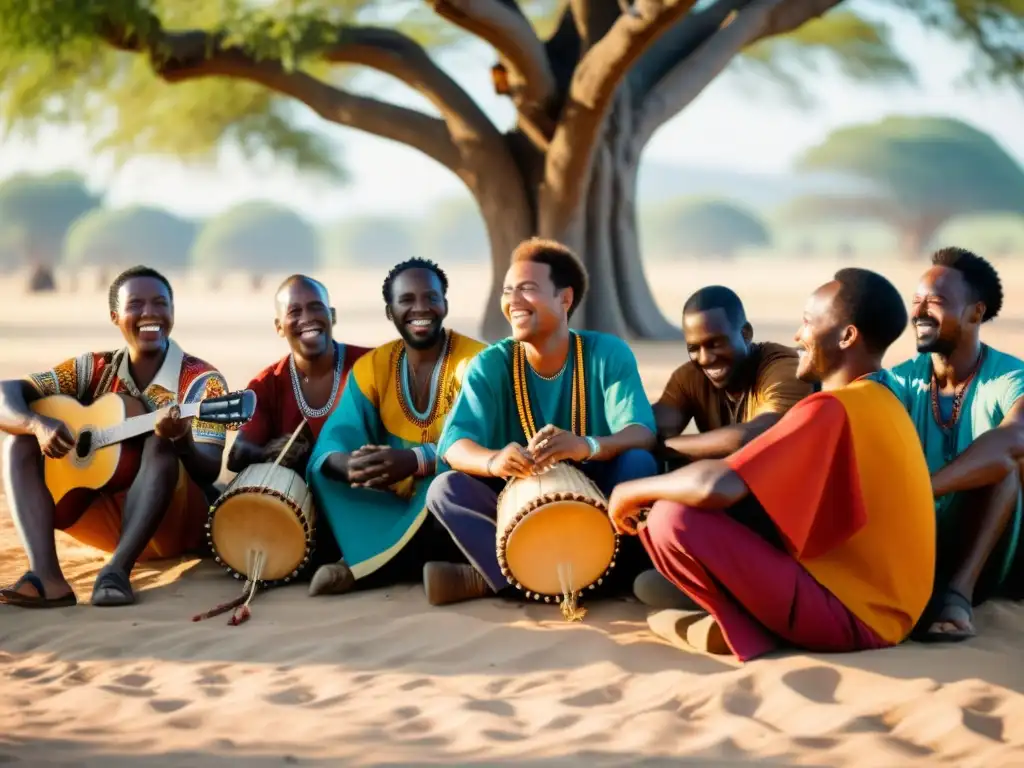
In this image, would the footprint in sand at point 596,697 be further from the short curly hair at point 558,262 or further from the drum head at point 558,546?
the short curly hair at point 558,262

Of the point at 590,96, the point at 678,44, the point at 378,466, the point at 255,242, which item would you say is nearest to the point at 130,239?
the point at 255,242

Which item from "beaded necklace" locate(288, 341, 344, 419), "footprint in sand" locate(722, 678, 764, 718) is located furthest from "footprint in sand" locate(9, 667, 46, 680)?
"footprint in sand" locate(722, 678, 764, 718)

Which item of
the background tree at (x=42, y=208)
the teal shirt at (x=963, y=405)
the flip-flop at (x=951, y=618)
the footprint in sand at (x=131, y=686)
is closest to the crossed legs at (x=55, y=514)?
the footprint in sand at (x=131, y=686)

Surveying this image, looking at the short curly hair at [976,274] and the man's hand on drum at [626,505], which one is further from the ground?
the short curly hair at [976,274]

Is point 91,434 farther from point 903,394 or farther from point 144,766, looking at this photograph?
point 903,394

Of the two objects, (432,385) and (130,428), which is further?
(432,385)

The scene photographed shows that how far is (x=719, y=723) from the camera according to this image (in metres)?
3.77

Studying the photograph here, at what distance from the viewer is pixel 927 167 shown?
213 feet

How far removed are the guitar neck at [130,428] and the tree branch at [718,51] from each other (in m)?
10.9

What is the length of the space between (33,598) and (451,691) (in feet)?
6.26

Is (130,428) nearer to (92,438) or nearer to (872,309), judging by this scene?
(92,438)

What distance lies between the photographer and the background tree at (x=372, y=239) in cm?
11381

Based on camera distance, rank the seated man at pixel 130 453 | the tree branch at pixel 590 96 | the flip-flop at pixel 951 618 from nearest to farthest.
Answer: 1. the flip-flop at pixel 951 618
2. the seated man at pixel 130 453
3. the tree branch at pixel 590 96

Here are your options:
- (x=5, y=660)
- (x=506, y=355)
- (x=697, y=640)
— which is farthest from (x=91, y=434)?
(x=697, y=640)
